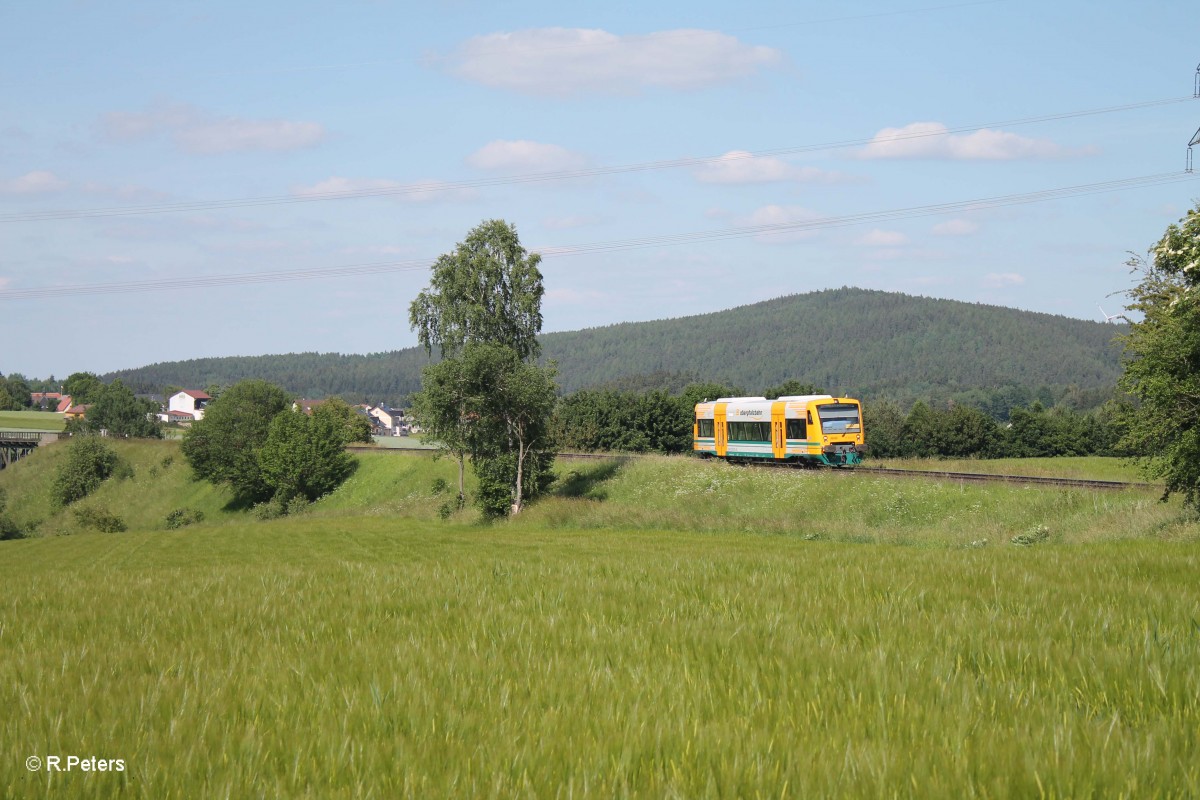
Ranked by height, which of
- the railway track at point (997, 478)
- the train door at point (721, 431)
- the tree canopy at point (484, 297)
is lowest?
the railway track at point (997, 478)

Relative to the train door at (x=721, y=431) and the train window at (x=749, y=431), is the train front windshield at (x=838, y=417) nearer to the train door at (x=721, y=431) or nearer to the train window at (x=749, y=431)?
the train window at (x=749, y=431)

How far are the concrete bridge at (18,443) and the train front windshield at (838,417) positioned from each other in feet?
388

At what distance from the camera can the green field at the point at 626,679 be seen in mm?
3926

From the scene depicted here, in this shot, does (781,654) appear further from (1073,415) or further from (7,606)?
(1073,415)

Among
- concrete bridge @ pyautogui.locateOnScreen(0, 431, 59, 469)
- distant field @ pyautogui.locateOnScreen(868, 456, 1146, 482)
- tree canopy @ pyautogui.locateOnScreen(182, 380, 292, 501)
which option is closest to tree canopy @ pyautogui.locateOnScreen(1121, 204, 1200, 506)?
distant field @ pyautogui.locateOnScreen(868, 456, 1146, 482)

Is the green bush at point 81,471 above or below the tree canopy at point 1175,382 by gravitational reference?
below

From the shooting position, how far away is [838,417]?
50.8 meters

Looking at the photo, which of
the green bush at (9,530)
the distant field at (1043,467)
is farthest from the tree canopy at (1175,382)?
the green bush at (9,530)

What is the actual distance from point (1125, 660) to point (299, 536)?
178 feet

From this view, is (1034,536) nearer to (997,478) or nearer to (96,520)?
(997,478)

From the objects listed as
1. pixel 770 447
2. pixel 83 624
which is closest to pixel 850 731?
pixel 83 624

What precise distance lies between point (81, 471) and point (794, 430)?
88.0m

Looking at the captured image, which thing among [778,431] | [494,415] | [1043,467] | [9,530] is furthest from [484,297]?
[9,530]

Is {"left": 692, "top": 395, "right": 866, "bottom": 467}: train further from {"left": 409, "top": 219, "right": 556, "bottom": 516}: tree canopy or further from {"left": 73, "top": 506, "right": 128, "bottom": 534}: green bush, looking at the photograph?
{"left": 73, "top": 506, "right": 128, "bottom": 534}: green bush
